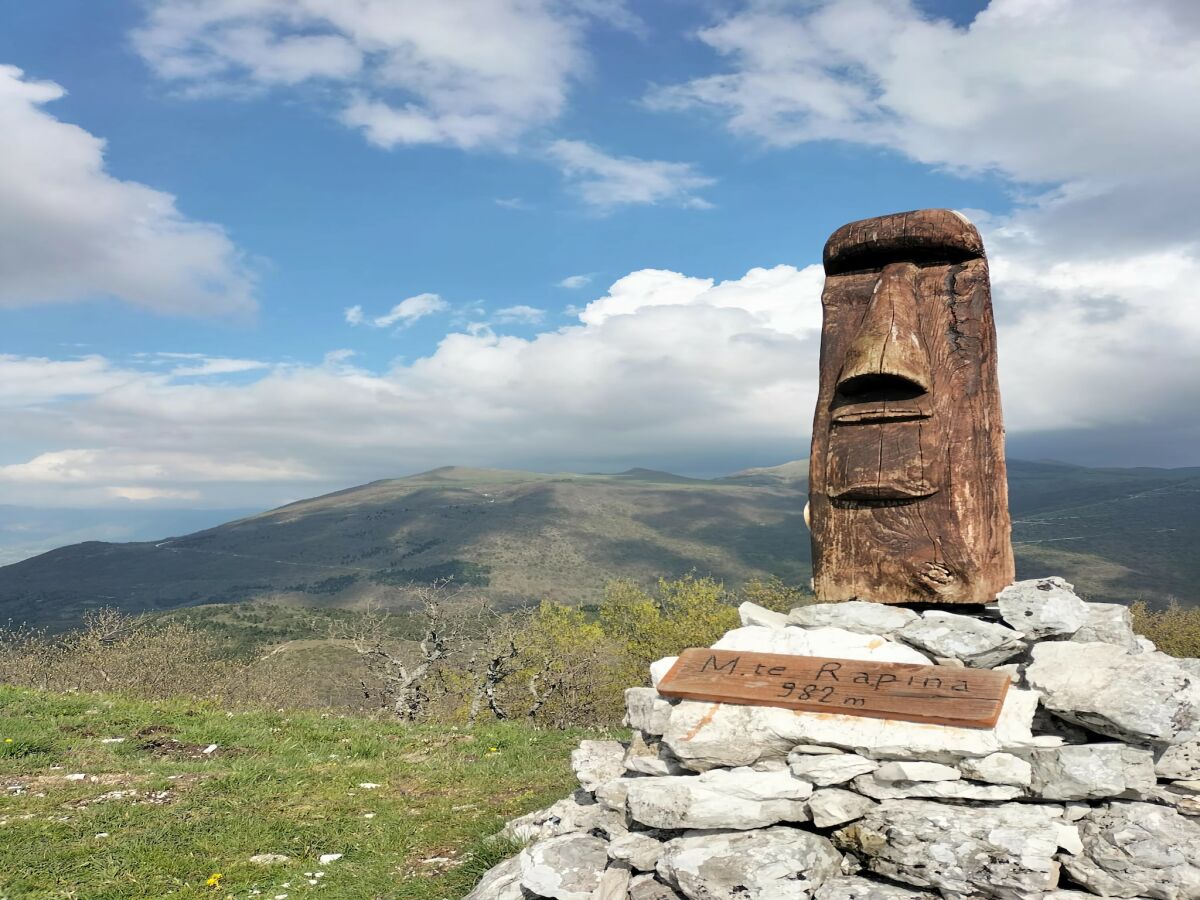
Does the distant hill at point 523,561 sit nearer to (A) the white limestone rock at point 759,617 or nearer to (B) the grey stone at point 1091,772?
(A) the white limestone rock at point 759,617

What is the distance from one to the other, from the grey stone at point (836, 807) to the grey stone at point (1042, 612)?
7.39ft

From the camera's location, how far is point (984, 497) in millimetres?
7758

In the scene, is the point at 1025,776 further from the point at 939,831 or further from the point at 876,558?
the point at 876,558

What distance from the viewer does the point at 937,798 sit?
18.9 feet

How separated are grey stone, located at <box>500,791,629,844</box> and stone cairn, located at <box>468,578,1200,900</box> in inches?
1.4

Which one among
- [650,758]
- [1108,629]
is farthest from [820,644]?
[1108,629]

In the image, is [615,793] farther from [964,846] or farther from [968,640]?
[968,640]

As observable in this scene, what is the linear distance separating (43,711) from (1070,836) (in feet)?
48.7

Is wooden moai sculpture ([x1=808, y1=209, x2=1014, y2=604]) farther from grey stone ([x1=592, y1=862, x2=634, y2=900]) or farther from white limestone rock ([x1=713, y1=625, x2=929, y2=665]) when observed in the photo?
grey stone ([x1=592, y1=862, x2=634, y2=900])

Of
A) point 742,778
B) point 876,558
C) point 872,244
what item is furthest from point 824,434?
point 742,778

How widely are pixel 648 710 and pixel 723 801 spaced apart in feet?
4.58

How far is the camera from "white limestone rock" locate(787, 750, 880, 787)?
5.95 m

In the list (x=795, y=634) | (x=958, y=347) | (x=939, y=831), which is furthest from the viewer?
(x=958, y=347)

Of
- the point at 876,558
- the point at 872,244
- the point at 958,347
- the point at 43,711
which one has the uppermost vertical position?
the point at 872,244
